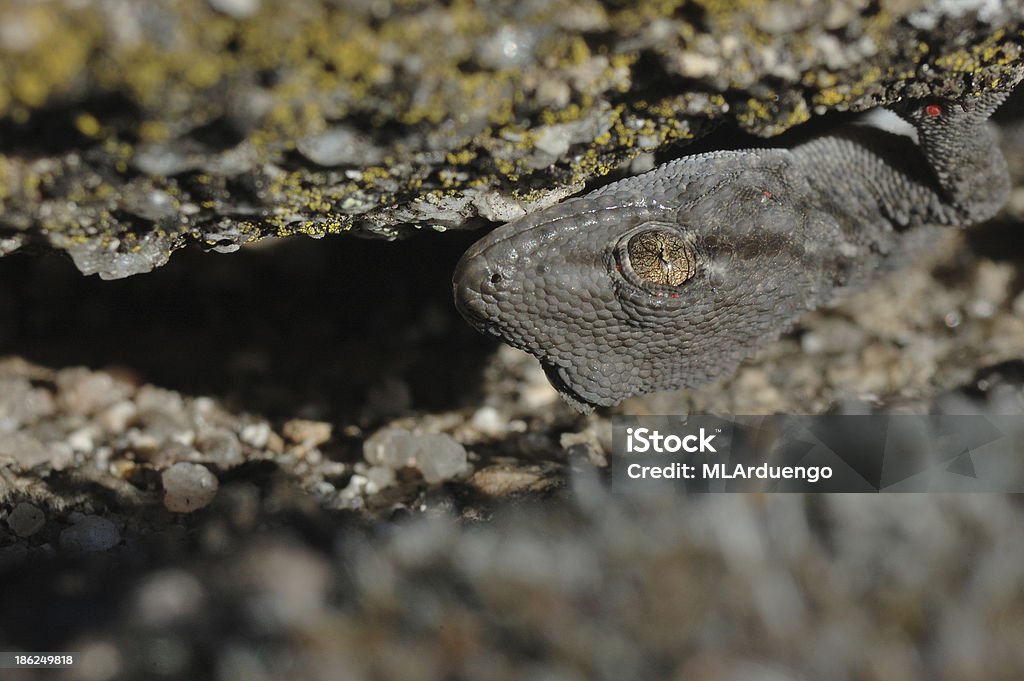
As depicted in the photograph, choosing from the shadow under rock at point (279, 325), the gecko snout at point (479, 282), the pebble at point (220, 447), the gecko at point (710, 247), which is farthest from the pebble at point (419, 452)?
the gecko snout at point (479, 282)

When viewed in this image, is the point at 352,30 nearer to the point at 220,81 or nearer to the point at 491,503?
the point at 220,81

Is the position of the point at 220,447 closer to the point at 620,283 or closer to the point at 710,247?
the point at 620,283

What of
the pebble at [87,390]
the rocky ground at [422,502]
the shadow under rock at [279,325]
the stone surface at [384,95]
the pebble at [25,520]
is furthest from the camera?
the shadow under rock at [279,325]

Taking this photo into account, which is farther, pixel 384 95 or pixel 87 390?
pixel 87 390

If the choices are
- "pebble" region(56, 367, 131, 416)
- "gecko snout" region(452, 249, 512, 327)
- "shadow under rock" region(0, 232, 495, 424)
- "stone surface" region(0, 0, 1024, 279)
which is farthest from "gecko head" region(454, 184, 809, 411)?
"pebble" region(56, 367, 131, 416)

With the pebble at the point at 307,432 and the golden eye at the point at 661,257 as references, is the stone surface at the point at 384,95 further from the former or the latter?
the pebble at the point at 307,432

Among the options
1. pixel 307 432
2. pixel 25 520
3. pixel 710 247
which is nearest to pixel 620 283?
pixel 710 247
